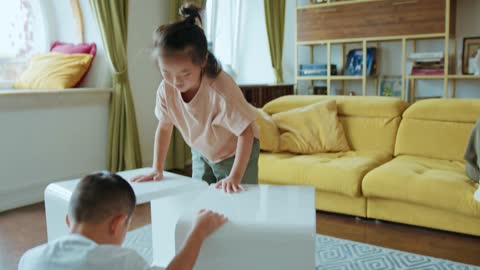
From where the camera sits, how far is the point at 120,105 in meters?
3.64

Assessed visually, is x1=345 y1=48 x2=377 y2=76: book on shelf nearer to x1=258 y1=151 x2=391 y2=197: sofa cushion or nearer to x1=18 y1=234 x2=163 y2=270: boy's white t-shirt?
x1=258 y1=151 x2=391 y2=197: sofa cushion

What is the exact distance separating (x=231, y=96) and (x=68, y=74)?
2379mm

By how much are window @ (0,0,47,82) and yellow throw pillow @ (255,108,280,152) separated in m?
1.96

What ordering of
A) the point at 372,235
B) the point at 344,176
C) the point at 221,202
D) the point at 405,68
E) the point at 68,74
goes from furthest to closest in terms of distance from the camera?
1. the point at 405,68
2. the point at 68,74
3. the point at 344,176
4. the point at 372,235
5. the point at 221,202

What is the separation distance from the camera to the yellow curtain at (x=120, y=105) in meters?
3.59

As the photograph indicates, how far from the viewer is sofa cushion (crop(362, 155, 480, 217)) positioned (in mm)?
2352

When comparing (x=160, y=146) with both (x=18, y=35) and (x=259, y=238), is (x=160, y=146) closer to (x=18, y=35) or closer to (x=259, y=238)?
(x=259, y=238)

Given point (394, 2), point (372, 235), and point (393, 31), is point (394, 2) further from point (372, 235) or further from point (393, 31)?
point (372, 235)

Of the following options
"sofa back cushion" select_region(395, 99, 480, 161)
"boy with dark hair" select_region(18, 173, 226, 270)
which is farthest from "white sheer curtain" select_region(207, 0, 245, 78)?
"boy with dark hair" select_region(18, 173, 226, 270)

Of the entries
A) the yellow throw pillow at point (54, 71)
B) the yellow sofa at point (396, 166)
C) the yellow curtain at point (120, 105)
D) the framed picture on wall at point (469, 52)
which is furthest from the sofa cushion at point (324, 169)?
the framed picture on wall at point (469, 52)

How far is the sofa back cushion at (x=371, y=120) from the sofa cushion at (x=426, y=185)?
0.39 metres

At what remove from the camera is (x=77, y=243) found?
89 centimetres

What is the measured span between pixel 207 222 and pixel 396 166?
1.84 meters

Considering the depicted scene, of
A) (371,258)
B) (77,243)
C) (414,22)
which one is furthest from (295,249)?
(414,22)
